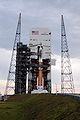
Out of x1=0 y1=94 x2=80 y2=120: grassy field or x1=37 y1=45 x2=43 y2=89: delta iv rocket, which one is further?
x1=37 y1=45 x2=43 y2=89: delta iv rocket

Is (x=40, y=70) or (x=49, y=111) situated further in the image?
(x=40, y=70)

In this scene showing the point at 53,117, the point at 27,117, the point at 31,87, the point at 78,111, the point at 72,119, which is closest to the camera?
the point at 72,119

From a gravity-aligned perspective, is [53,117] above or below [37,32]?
below

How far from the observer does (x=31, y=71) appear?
184m

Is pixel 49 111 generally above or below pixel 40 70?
below

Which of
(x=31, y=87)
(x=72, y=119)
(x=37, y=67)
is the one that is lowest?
(x=72, y=119)

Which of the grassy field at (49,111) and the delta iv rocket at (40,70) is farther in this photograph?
the delta iv rocket at (40,70)

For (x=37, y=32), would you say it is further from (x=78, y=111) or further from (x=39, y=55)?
(x=78, y=111)

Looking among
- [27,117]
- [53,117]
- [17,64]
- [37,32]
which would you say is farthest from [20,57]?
[53,117]

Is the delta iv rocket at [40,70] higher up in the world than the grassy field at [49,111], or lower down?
higher up

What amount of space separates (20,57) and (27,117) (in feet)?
388

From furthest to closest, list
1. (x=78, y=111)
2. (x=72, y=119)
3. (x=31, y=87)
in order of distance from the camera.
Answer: (x=31, y=87) → (x=78, y=111) → (x=72, y=119)

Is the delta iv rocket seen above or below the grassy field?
above

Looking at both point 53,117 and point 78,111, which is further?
point 53,117
